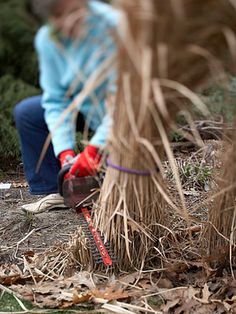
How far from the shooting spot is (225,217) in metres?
2.25

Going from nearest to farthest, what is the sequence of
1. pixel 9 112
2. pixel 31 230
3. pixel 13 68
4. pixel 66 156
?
pixel 66 156 → pixel 31 230 → pixel 9 112 → pixel 13 68

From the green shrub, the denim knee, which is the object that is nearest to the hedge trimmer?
the denim knee

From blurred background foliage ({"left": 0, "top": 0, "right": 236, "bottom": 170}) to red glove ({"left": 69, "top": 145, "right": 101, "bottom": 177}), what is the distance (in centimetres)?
161

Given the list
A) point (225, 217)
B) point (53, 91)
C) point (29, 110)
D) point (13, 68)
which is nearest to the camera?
point (53, 91)

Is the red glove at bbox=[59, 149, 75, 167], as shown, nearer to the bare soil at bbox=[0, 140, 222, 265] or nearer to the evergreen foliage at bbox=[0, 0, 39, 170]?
the bare soil at bbox=[0, 140, 222, 265]

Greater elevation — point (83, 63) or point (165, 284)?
point (83, 63)

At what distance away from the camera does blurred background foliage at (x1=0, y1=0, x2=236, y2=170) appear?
4.01 metres

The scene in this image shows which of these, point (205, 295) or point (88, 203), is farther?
point (88, 203)

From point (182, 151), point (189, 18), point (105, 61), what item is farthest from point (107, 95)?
point (182, 151)

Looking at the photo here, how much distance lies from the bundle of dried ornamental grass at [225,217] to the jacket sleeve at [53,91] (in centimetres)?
48

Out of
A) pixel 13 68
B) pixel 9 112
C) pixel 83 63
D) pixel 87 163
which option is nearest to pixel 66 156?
pixel 87 163

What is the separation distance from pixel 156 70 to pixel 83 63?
0.19 meters

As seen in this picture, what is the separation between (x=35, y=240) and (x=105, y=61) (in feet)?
4.16

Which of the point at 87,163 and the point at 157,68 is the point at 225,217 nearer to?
→ the point at 87,163
